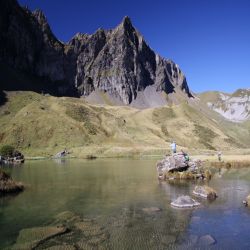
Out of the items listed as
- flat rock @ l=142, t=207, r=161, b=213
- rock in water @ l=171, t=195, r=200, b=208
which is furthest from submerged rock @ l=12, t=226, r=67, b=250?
rock in water @ l=171, t=195, r=200, b=208

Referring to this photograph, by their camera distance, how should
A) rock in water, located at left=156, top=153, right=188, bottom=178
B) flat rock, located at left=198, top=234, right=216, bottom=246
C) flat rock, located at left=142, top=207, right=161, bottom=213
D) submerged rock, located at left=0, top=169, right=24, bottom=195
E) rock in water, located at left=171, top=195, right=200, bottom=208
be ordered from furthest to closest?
rock in water, located at left=156, top=153, right=188, bottom=178
submerged rock, located at left=0, top=169, right=24, bottom=195
rock in water, located at left=171, top=195, right=200, bottom=208
flat rock, located at left=142, top=207, right=161, bottom=213
flat rock, located at left=198, top=234, right=216, bottom=246

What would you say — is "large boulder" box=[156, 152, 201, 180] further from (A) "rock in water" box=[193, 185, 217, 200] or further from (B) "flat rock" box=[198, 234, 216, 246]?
(B) "flat rock" box=[198, 234, 216, 246]

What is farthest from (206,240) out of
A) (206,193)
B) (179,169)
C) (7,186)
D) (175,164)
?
(179,169)

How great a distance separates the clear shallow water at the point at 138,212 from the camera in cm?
2594

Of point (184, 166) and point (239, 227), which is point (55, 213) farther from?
point (184, 166)

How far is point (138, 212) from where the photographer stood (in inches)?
1366

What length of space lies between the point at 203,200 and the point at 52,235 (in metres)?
18.9

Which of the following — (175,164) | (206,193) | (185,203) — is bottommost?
(185,203)

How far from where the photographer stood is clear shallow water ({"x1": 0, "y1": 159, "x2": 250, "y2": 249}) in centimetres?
2594

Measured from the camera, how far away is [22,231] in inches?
1095

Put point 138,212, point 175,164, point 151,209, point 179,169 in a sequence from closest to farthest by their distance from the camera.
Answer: point 138,212
point 151,209
point 175,164
point 179,169

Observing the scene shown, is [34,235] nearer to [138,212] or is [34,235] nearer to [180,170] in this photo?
[138,212]

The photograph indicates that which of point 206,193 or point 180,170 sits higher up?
point 180,170

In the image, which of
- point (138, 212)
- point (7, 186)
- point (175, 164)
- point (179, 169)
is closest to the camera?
point (138, 212)
